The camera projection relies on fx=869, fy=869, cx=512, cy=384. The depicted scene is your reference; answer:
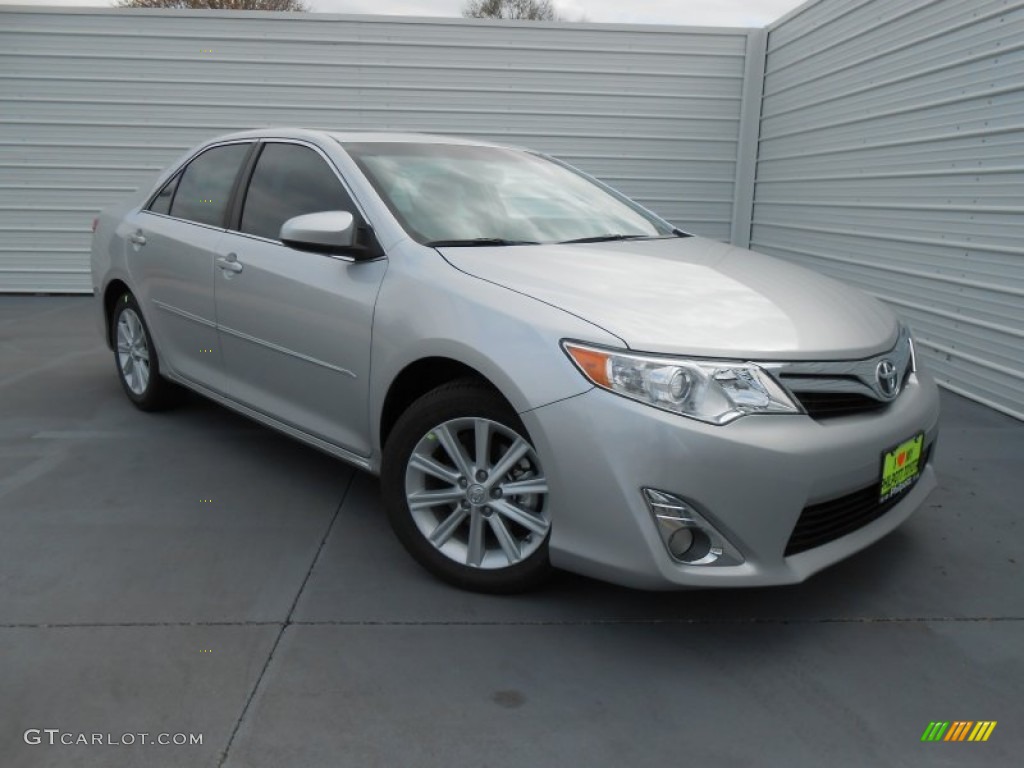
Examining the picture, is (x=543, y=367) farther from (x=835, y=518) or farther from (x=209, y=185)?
(x=209, y=185)

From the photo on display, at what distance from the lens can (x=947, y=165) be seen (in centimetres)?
575

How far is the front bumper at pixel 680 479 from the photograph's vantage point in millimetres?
2305

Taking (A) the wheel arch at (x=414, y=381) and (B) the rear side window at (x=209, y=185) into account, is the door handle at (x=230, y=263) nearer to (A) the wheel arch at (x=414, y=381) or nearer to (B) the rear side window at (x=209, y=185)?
(B) the rear side window at (x=209, y=185)

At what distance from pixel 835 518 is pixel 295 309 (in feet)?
6.80

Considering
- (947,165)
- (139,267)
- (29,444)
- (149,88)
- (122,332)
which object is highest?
(149,88)

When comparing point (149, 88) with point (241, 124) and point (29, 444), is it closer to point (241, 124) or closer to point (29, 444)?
point (241, 124)

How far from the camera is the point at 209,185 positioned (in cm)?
424

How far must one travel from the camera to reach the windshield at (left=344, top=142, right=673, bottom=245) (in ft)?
10.6

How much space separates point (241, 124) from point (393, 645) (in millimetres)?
8353

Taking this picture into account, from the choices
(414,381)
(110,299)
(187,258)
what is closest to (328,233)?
(414,381)

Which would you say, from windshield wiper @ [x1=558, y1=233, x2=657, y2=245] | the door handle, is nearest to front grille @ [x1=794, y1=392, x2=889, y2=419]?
windshield wiper @ [x1=558, y1=233, x2=657, y2=245]

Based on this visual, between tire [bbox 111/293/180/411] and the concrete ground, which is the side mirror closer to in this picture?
the concrete ground

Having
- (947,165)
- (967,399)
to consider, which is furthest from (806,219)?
(967,399)

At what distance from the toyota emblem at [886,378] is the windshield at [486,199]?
126 cm
